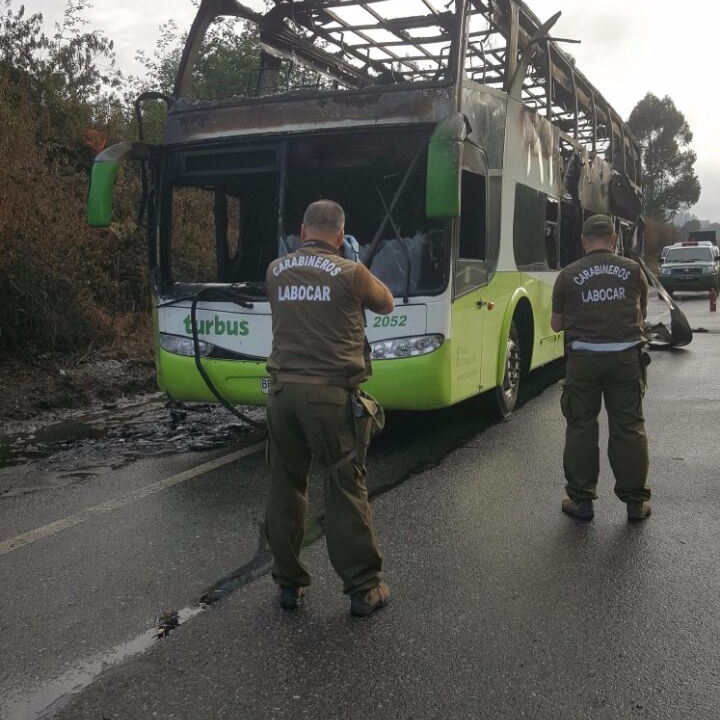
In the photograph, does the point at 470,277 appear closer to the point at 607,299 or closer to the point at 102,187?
the point at 607,299

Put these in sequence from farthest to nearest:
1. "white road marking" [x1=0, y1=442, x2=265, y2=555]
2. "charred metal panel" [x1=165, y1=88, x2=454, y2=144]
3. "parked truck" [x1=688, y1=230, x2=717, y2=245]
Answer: "parked truck" [x1=688, y1=230, x2=717, y2=245]
"charred metal panel" [x1=165, y1=88, x2=454, y2=144]
"white road marking" [x1=0, y1=442, x2=265, y2=555]

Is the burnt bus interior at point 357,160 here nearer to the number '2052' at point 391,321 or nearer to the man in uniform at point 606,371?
the number '2052' at point 391,321

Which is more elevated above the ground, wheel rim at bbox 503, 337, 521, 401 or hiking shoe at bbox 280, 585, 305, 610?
wheel rim at bbox 503, 337, 521, 401

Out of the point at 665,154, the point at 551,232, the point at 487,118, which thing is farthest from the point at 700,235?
the point at 487,118

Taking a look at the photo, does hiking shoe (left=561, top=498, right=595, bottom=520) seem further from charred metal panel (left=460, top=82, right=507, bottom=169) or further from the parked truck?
the parked truck

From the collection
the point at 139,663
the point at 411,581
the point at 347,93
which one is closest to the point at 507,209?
the point at 347,93

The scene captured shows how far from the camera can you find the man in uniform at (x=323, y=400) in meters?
3.37

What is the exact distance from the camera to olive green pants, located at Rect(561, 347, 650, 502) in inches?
183

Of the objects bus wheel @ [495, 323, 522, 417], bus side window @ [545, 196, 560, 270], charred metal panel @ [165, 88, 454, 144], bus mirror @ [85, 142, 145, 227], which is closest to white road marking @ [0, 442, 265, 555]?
bus mirror @ [85, 142, 145, 227]

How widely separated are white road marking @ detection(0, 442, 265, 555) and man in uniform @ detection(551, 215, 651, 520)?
8.52ft

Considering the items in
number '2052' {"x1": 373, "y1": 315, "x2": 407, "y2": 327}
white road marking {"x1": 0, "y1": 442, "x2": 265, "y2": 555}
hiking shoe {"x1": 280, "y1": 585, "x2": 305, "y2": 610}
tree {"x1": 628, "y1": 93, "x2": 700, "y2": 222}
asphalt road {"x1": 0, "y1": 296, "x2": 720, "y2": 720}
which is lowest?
white road marking {"x1": 0, "y1": 442, "x2": 265, "y2": 555}

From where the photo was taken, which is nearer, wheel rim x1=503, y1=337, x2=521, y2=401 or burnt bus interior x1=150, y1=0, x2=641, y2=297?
burnt bus interior x1=150, y1=0, x2=641, y2=297

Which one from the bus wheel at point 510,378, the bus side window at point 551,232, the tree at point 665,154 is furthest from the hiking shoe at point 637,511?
the tree at point 665,154

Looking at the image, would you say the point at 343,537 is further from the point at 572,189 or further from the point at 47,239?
the point at 47,239
